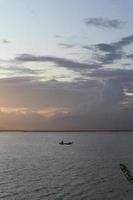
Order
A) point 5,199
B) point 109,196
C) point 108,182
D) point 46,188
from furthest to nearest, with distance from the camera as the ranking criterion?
1. point 108,182
2. point 46,188
3. point 109,196
4. point 5,199

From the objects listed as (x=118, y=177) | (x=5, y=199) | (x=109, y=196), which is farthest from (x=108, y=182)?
(x=5, y=199)

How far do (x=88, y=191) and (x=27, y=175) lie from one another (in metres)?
22.7

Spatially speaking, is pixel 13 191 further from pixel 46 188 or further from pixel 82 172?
pixel 82 172

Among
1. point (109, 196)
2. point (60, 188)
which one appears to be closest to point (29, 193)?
point (60, 188)

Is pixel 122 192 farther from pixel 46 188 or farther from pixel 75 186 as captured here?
pixel 46 188

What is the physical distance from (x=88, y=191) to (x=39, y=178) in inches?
696

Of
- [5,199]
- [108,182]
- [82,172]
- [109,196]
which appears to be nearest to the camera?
[5,199]

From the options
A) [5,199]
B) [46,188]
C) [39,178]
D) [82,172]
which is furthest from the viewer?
[82,172]

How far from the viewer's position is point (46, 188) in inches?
2660

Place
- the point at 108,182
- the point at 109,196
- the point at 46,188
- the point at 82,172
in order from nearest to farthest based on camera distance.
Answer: the point at 109,196
the point at 46,188
the point at 108,182
the point at 82,172

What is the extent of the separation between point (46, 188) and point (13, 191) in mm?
6580

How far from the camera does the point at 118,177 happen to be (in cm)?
8181

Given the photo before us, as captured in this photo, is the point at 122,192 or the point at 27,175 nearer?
the point at 122,192

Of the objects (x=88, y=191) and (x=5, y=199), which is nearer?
(x=5, y=199)
